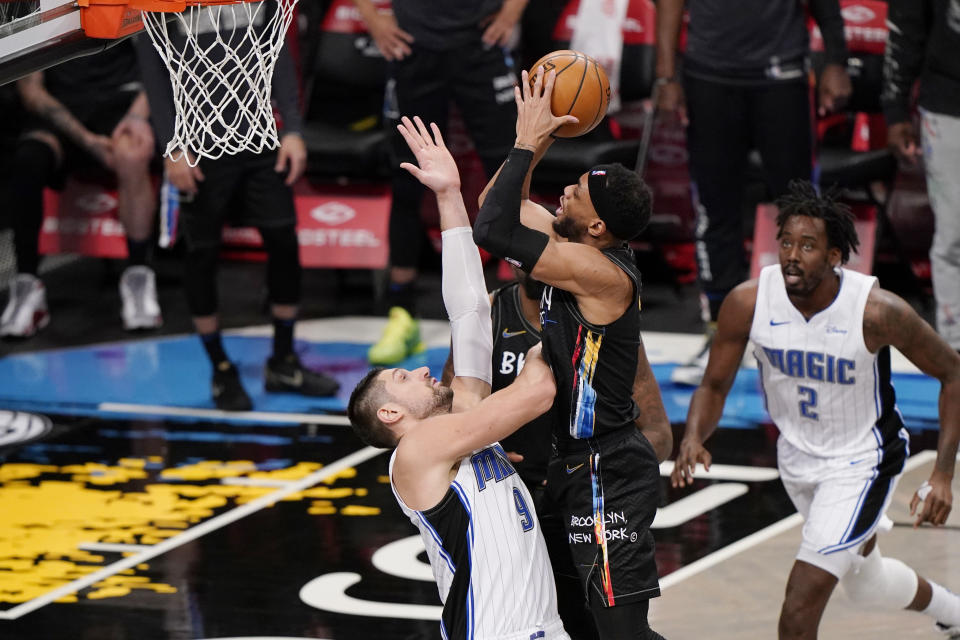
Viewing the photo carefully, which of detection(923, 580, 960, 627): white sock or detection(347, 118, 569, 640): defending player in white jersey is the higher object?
detection(347, 118, 569, 640): defending player in white jersey

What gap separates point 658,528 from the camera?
234 inches

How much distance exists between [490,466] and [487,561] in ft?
0.83

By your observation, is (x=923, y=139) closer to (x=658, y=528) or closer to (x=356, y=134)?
(x=658, y=528)

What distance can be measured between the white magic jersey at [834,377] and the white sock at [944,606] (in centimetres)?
50

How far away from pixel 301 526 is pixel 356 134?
385 centimetres

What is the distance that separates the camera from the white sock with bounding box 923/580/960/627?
484 cm

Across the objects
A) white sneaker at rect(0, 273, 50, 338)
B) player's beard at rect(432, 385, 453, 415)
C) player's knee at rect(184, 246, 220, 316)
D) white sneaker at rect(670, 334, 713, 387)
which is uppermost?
player's beard at rect(432, 385, 453, 415)

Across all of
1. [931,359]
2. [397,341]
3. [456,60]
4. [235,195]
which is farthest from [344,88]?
[931,359]

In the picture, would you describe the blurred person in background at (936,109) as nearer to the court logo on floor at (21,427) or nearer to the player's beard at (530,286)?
the player's beard at (530,286)

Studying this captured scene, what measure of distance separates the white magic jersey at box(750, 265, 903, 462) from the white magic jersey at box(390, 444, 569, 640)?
1.29 m

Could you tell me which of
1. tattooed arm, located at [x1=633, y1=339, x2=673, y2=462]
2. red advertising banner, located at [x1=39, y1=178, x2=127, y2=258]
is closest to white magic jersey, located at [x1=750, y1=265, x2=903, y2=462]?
tattooed arm, located at [x1=633, y1=339, x2=673, y2=462]

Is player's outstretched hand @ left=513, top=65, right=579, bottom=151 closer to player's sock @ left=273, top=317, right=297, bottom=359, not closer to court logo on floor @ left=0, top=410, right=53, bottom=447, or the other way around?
player's sock @ left=273, top=317, right=297, bottom=359

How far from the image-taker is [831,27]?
766 cm

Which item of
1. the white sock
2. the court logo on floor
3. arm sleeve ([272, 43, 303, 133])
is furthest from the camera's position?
arm sleeve ([272, 43, 303, 133])
